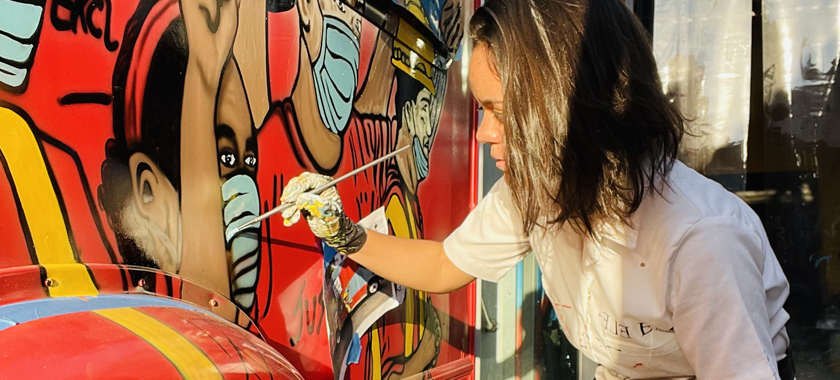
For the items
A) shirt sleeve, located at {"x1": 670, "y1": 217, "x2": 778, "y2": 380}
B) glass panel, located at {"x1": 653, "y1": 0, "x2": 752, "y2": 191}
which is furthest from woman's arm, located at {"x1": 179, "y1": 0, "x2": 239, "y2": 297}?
glass panel, located at {"x1": 653, "y1": 0, "x2": 752, "y2": 191}

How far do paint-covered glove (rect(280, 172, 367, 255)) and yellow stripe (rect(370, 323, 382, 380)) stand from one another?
0.46 m

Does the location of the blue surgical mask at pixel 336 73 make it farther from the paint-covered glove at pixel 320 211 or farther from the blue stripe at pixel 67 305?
the blue stripe at pixel 67 305

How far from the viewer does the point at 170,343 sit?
1.09m

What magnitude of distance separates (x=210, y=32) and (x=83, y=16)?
34cm

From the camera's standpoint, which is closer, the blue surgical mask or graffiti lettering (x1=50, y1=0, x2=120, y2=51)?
graffiti lettering (x1=50, y1=0, x2=120, y2=51)

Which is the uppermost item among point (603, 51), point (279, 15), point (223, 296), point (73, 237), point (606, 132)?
point (279, 15)

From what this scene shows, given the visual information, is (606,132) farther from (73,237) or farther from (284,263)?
(73,237)

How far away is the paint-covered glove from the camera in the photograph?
1752mm

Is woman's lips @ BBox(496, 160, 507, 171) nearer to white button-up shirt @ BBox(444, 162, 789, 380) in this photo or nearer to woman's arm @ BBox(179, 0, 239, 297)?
white button-up shirt @ BBox(444, 162, 789, 380)

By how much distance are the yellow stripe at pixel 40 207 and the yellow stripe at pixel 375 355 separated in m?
1.17

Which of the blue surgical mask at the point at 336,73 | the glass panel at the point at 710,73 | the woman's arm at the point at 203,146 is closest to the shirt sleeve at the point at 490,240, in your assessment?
the blue surgical mask at the point at 336,73

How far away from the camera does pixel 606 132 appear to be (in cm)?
156

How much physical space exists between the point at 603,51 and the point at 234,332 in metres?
0.99

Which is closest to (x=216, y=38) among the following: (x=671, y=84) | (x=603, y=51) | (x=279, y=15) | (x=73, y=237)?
(x=279, y=15)
